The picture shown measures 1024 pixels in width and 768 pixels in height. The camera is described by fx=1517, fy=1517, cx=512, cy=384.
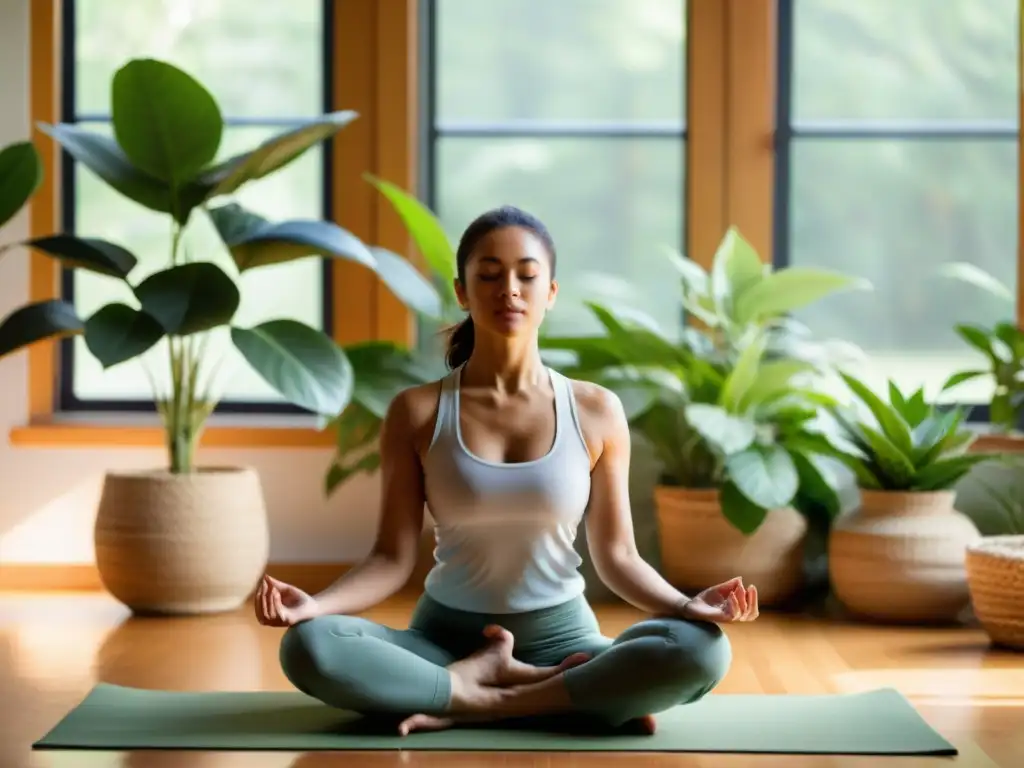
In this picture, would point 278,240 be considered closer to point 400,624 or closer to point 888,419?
point 400,624

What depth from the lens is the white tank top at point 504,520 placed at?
91.3 inches

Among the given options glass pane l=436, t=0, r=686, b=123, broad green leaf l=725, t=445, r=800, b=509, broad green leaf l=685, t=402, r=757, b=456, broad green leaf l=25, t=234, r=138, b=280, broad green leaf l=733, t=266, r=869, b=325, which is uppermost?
glass pane l=436, t=0, r=686, b=123

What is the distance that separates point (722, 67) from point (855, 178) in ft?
1.64

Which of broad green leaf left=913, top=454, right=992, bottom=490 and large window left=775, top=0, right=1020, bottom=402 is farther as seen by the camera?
large window left=775, top=0, right=1020, bottom=402

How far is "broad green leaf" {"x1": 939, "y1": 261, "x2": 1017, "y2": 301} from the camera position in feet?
12.8

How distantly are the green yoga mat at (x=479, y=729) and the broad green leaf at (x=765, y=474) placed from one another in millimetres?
913

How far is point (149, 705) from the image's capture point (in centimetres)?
250

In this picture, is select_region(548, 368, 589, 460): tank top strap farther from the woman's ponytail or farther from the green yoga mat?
the green yoga mat

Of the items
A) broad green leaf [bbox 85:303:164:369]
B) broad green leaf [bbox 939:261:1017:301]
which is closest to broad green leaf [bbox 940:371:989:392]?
broad green leaf [bbox 939:261:1017:301]

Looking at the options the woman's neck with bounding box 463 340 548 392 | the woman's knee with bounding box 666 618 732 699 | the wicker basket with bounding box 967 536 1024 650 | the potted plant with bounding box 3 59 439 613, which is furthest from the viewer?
the potted plant with bounding box 3 59 439 613

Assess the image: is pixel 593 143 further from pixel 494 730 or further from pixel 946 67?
pixel 494 730

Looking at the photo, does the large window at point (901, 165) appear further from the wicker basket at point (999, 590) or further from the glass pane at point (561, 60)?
the wicker basket at point (999, 590)

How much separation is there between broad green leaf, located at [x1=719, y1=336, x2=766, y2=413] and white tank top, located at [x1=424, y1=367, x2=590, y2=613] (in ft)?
4.09

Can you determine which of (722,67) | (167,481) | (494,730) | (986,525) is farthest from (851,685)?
(722,67)
